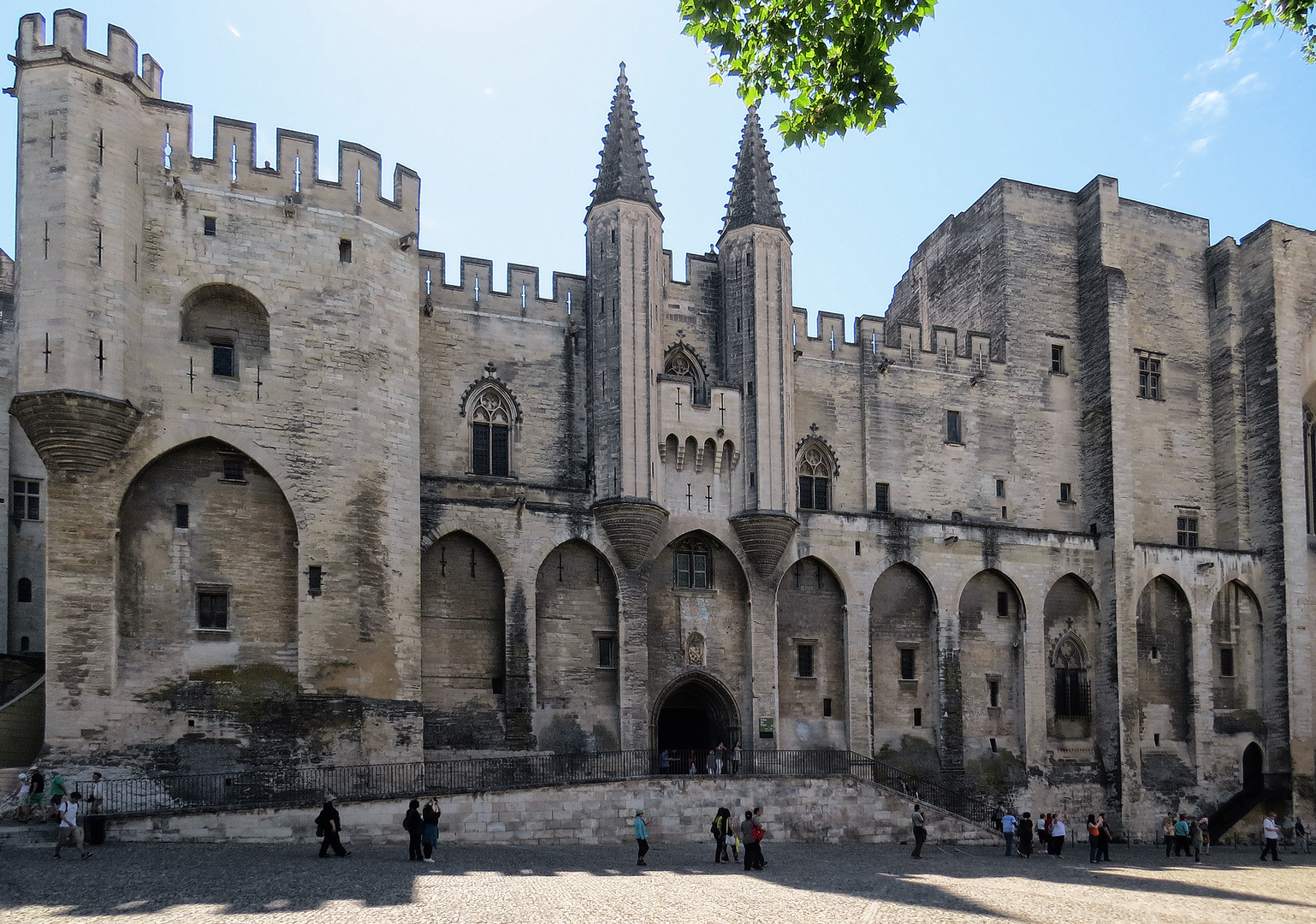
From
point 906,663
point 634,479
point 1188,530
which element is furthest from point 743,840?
point 1188,530

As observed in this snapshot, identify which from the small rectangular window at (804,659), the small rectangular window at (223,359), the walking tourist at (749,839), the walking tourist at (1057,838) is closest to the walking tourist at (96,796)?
the small rectangular window at (223,359)

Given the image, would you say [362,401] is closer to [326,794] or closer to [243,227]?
[243,227]

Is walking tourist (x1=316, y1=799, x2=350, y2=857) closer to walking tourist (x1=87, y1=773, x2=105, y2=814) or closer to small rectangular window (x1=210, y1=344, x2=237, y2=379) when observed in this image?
walking tourist (x1=87, y1=773, x2=105, y2=814)

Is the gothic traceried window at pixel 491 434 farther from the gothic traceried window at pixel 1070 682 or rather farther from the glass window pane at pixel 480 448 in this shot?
the gothic traceried window at pixel 1070 682

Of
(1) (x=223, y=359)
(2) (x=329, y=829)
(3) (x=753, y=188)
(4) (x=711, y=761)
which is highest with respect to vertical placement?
(3) (x=753, y=188)

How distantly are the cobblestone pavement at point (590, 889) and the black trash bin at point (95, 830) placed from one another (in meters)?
0.44

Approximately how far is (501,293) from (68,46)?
11609 mm

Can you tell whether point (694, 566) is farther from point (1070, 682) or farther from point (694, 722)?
point (1070, 682)

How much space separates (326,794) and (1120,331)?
93.3 feet

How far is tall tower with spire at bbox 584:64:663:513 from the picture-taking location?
3158 centimetres

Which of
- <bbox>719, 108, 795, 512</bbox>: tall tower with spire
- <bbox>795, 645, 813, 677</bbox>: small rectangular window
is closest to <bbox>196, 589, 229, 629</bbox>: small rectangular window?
<bbox>719, 108, 795, 512</bbox>: tall tower with spire

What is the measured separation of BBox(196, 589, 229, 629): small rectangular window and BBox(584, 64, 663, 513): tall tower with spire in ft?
31.5

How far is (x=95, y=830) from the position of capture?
70.3 feet

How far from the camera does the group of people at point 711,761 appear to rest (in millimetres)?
30547
